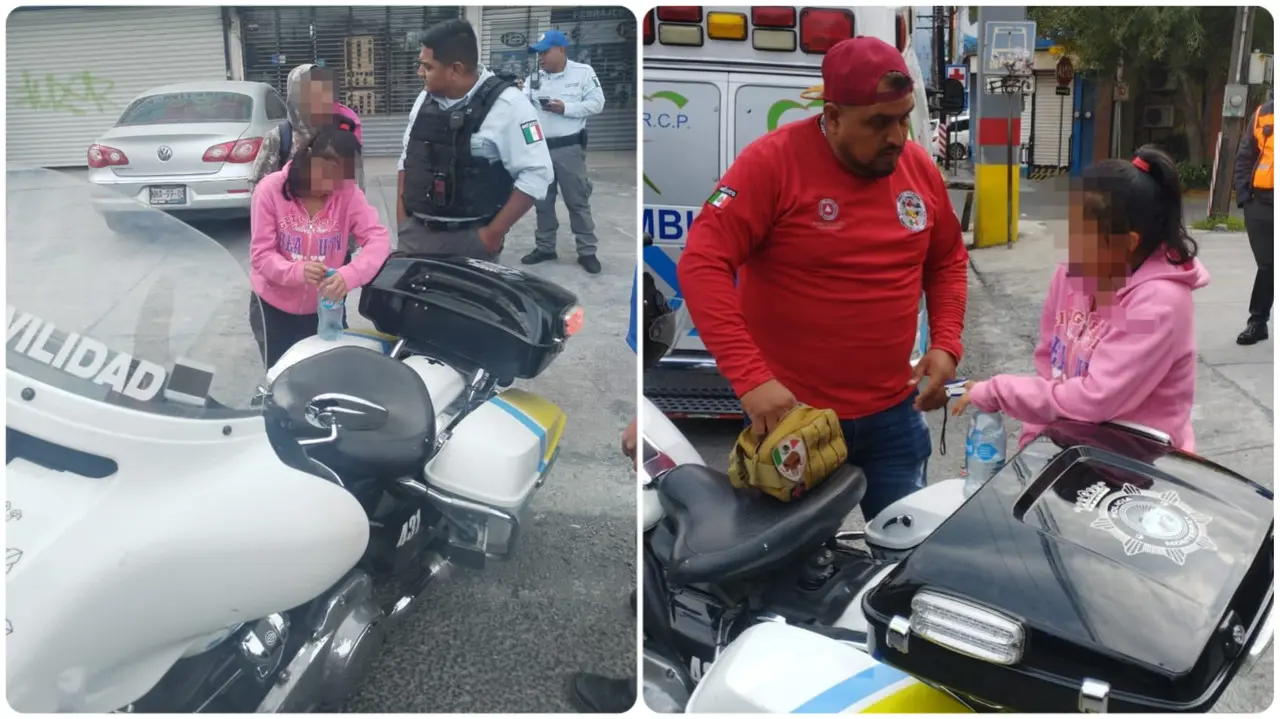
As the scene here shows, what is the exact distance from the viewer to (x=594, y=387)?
66.2 inches

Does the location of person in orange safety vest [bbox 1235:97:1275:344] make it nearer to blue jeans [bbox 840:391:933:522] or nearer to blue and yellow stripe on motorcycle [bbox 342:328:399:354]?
blue jeans [bbox 840:391:933:522]

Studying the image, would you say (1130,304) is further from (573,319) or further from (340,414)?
(340,414)

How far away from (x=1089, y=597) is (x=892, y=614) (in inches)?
9.4

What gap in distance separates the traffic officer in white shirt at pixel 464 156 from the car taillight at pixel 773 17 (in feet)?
2.84

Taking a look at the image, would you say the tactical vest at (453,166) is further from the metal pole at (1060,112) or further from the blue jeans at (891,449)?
the metal pole at (1060,112)

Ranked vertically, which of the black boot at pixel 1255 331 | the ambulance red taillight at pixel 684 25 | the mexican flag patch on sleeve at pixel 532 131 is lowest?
the black boot at pixel 1255 331

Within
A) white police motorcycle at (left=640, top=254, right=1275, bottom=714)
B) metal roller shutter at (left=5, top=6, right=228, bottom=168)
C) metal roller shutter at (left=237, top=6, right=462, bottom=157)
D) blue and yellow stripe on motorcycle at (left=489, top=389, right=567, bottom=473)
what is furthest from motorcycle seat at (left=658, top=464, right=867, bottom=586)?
metal roller shutter at (left=5, top=6, right=228, bottom=168)

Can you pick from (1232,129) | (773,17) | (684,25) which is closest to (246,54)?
(684,25)

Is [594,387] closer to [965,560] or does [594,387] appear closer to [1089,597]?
[965,560]

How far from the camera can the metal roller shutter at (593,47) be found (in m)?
1.51

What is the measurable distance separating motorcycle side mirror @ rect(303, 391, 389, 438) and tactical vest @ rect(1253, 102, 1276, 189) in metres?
1.77

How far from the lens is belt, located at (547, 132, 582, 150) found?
1566 mm

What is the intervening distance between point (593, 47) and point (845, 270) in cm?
61

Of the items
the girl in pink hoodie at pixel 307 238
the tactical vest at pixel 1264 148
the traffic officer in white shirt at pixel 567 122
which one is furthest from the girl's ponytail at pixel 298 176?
the tactical vest at pixel 1264 148
